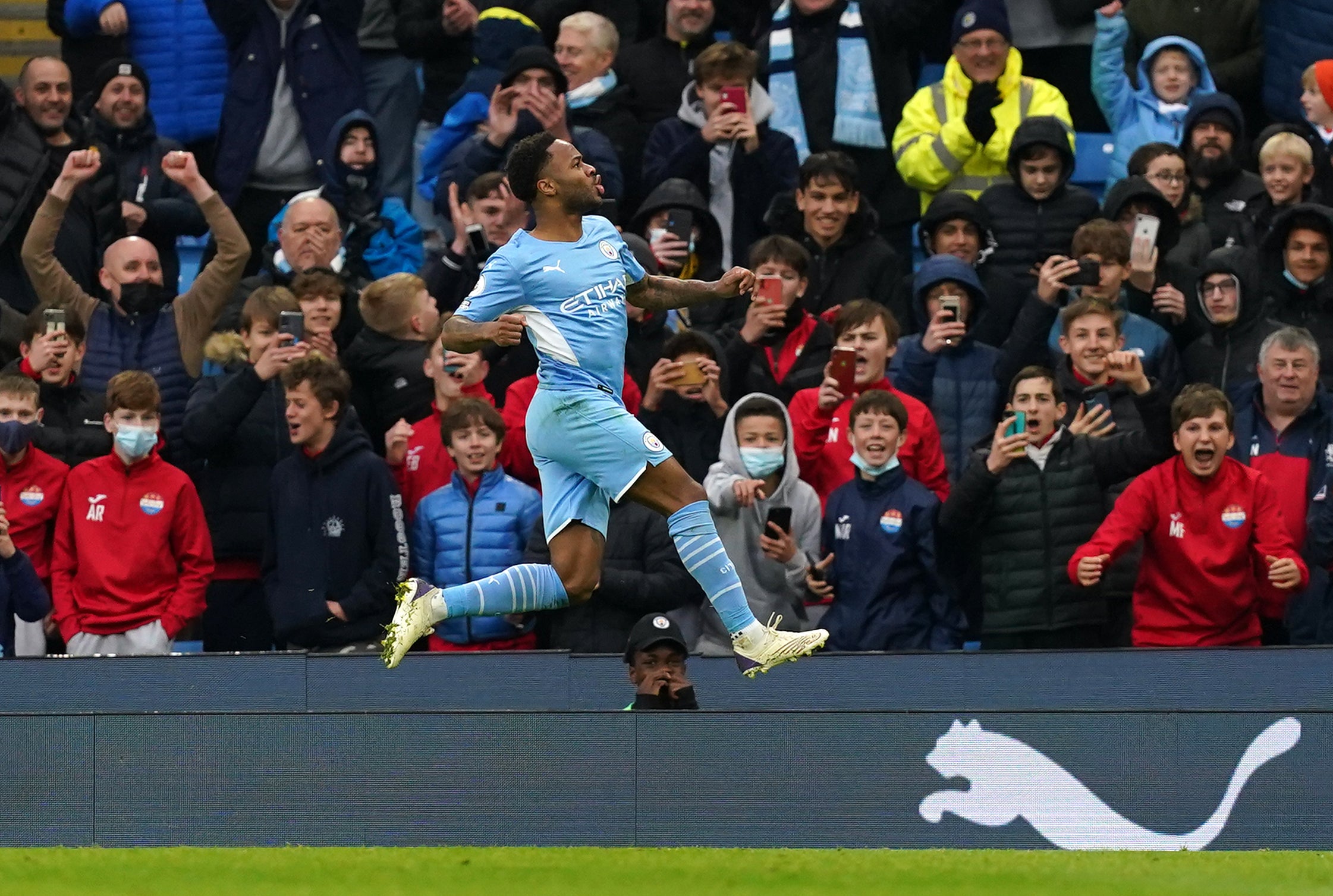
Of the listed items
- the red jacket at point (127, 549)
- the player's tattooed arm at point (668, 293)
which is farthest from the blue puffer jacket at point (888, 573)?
the red jacket at point (127, 549)

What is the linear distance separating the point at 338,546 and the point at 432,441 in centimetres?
82

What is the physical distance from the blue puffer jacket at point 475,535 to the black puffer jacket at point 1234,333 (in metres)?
3.61

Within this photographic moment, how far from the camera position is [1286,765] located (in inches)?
343

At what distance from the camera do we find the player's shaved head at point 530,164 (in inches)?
329

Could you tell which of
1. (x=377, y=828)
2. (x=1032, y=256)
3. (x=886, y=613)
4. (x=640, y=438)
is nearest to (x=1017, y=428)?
(x=886, y=613)

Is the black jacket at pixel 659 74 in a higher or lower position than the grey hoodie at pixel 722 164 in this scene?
higher

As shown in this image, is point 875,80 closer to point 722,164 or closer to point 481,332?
point 722,164

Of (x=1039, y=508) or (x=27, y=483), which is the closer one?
(x=1039, y=508)

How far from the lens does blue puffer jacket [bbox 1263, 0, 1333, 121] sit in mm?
13906

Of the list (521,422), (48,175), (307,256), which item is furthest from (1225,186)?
(48,175)

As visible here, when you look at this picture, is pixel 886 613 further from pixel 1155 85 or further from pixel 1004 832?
pixel 1155 85

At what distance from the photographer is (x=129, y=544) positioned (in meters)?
11.1

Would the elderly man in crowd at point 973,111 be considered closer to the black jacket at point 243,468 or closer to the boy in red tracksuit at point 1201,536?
the boy in red tracksuit at point 1201,536

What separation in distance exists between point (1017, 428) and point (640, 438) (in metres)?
2.93
